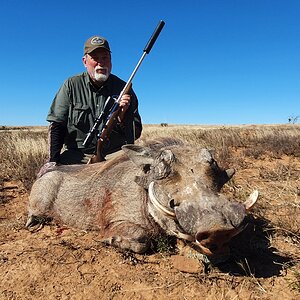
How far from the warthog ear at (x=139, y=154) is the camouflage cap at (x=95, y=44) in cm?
215

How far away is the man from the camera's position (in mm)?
5062

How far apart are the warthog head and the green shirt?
5.99 feet

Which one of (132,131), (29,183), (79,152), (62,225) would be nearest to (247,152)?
(132,131)

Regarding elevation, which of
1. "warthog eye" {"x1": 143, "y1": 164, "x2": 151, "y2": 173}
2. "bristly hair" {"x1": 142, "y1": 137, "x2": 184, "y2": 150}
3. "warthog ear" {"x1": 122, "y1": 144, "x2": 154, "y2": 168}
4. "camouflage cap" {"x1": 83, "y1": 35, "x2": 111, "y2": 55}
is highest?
"camouflage cap" {"x1": 83, "y1": 35, "x2": 111, "y2": 55}

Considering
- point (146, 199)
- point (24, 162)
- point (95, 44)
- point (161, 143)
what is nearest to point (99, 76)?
point (95, 44)

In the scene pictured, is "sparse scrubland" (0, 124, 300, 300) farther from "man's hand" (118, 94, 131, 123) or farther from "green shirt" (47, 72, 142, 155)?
"man's hand" (118, 94, 131, 123)

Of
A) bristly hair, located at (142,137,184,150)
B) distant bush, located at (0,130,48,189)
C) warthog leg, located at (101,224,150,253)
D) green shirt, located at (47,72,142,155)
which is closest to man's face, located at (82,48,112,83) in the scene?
green shirt, located at (47,72,142,155)

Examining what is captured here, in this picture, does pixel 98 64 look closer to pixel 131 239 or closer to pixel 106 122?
pixel 106 122

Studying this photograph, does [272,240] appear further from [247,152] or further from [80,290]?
[247,152]

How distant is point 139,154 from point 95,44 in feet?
7.49

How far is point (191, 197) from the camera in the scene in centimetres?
263

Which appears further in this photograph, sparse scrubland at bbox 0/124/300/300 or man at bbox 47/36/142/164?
man at bbox 47/36/142/164

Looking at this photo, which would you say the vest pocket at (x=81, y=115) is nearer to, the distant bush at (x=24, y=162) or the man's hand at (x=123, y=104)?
the man's hand at (x=123, y=104)

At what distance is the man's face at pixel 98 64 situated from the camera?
16.7 ft
